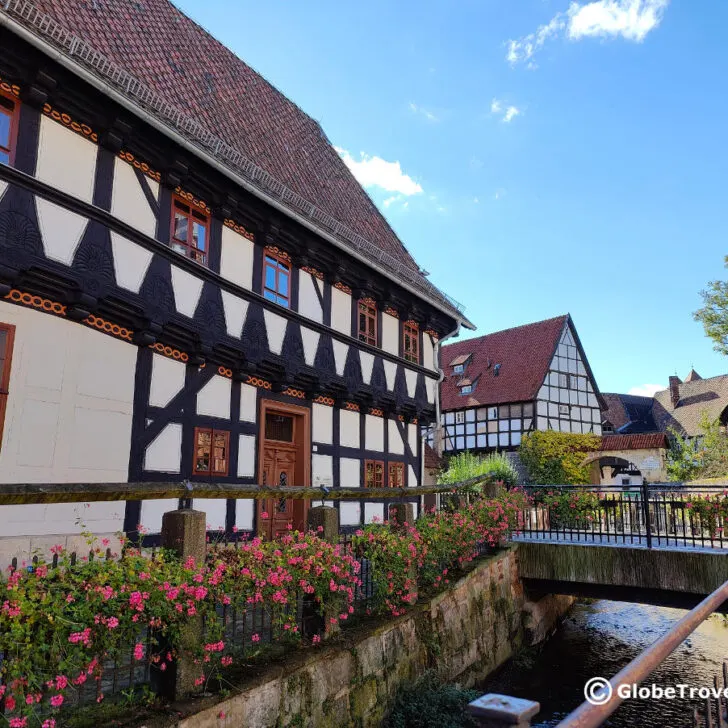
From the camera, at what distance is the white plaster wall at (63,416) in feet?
23.9

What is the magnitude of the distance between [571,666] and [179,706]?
28.9 ft

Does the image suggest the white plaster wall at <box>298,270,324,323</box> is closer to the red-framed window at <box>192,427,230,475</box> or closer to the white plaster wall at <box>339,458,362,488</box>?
the red-framed window at <box>192,427,230,475</box>

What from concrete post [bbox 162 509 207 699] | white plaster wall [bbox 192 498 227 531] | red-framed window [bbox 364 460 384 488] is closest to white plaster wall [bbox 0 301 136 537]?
white plaster wall [bbox 192 498 227 531]

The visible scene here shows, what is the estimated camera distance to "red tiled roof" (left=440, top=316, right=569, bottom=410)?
1205 inches

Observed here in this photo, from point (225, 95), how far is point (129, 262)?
629cm

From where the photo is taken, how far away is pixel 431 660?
779 centimetres

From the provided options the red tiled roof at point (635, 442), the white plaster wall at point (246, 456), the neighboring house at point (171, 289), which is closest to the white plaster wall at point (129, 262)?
the neighboring house at point (171, 289)

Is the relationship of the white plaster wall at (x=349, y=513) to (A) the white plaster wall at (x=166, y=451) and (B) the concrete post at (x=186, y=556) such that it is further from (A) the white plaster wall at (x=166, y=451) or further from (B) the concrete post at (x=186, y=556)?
(B) the concrete post at (x=186, y=556)

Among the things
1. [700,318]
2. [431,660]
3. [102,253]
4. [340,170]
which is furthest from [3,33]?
[700,318]

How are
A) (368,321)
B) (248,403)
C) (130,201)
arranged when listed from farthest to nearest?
(368,321) < (248,403) < (130,201)

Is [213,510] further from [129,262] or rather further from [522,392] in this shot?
[522,392]

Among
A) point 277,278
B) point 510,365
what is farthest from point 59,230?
point 510,365

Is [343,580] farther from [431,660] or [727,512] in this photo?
[727,512]

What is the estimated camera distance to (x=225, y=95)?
43.1 ft
